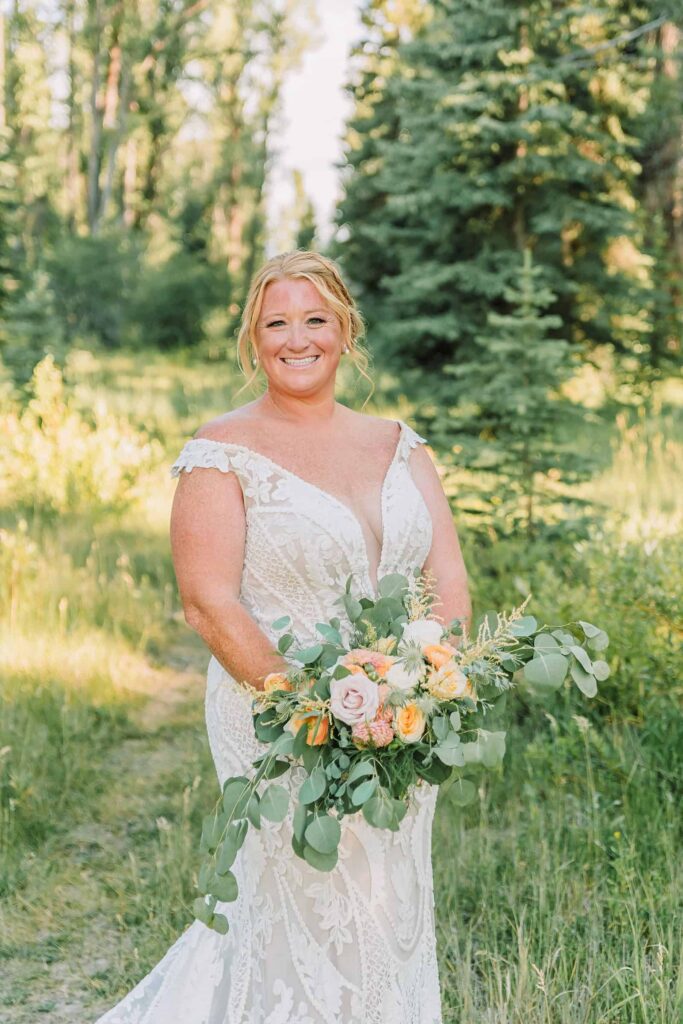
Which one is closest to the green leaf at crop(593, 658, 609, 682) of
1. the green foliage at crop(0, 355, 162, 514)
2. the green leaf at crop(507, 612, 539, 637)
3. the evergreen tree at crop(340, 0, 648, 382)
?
the green leaf at crop(507, 612, 539, 637)

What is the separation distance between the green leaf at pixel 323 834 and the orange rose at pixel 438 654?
0.38 metres

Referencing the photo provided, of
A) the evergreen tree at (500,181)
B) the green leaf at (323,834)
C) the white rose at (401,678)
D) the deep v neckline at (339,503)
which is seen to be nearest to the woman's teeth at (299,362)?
the deep v neckline at (339,503)

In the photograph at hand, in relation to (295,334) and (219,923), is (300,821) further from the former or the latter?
(295,334)

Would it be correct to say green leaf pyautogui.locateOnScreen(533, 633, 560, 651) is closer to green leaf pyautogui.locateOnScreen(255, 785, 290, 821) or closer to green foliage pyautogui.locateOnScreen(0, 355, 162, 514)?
green leaf pyautogui.locateOnScreen(255, 785, 290, 821)

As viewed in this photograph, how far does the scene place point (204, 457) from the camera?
2.68m

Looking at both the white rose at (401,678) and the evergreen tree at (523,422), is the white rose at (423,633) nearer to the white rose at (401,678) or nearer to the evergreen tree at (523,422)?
the white rose at (401,678)

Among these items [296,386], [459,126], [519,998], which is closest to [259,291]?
[296,386]

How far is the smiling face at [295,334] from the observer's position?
2785 mm

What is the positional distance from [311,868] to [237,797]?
1.55 feet

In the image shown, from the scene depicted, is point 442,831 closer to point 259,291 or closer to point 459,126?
point 259,291

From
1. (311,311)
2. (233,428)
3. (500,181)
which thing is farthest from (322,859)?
(500,181)

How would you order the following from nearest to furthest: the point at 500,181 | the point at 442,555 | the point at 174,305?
the point at 442,555
the point at 500,181
the point at 174,305

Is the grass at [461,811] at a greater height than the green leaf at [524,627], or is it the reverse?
the green leaf at [524,627]

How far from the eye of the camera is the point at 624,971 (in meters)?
3.12
